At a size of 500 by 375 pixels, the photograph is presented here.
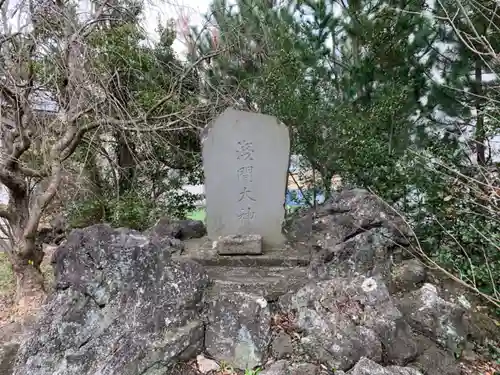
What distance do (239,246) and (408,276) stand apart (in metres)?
1.42

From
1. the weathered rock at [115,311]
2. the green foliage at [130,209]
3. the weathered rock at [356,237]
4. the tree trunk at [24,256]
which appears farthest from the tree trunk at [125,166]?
the weathered rock at [356,237]

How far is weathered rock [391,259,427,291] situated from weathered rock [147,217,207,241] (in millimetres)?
2073

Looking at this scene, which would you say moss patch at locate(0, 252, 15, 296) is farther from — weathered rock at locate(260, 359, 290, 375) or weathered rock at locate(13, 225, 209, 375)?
weathered rock at locate(260, 359, 290, 375)

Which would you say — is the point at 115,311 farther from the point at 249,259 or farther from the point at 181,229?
the point at 181,229

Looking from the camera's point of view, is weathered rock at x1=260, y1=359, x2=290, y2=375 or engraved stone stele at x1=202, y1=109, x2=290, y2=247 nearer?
weathered rock at x1=260, y1=359, x2=290, y2=375

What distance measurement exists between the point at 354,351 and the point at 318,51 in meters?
3.69

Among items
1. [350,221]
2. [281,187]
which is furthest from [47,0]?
[350,221]

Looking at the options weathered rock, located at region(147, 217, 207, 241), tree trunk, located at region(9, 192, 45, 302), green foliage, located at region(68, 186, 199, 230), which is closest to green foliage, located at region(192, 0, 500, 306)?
weathered rock, located at region(147, 217, 207, 241)

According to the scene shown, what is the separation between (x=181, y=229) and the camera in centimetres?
410

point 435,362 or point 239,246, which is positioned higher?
point 239,246

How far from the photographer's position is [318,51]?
4789 mm

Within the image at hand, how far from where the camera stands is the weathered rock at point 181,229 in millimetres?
3992

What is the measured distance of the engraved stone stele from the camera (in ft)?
12.2

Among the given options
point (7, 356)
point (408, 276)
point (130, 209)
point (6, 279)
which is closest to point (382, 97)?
point (408, 276)
